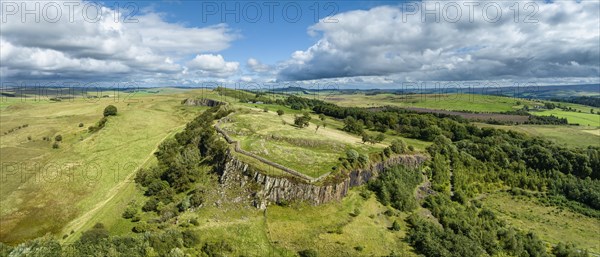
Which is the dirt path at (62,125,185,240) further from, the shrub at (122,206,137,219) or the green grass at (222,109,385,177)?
the green grass at (222,109,385,177)

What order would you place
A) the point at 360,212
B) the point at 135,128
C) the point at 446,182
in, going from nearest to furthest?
the point at 360,212
the point at 446,182
the point at 135,128

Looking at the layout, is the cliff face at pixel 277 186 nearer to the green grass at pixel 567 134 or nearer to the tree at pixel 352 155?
the tree at pixel 352 155

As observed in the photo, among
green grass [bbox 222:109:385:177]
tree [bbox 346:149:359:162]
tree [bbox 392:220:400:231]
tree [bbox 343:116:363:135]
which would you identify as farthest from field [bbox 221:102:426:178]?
tree [bbox 392:220:400:231]

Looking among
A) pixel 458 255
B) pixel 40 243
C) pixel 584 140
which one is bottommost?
pixel 458 255

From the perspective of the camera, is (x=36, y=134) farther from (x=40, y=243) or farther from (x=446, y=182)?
(x=446, y=182)

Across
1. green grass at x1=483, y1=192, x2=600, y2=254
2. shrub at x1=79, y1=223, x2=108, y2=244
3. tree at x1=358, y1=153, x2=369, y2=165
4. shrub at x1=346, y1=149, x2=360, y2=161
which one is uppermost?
shrub at x1=346, y1=149, x2=360, y2=161

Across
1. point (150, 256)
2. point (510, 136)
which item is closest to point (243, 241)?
point (150, 256)

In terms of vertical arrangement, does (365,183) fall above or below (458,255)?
above
